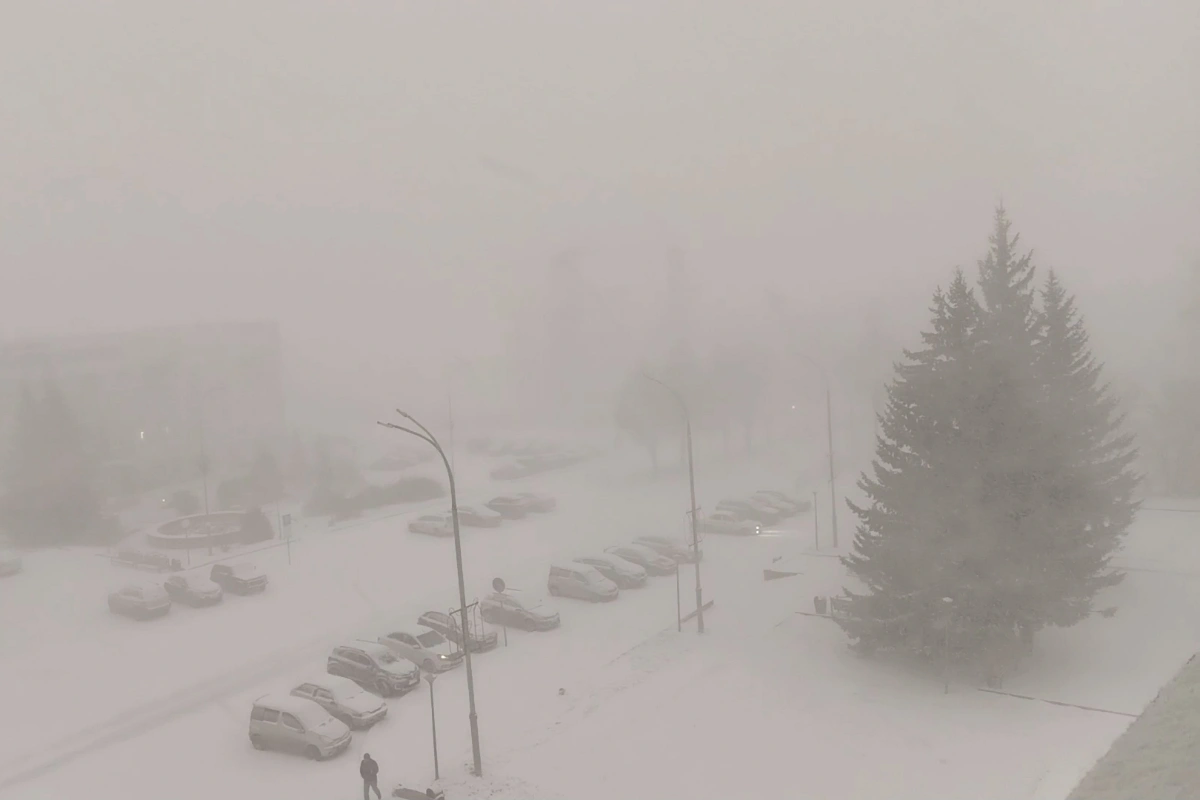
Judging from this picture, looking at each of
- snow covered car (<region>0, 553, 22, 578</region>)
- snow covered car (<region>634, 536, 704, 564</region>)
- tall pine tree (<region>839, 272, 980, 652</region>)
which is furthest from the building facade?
tall pine tree (<region>839, 272, 980, 652</region>)

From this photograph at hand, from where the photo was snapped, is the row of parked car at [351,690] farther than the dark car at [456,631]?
No

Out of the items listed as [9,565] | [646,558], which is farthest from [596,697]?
[9,565]

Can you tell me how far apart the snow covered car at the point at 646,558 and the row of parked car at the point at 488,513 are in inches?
172

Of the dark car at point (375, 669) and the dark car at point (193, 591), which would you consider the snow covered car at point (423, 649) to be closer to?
the dark car at point (375, 669)

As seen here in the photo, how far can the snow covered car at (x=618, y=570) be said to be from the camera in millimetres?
16484

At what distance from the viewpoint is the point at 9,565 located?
17.7 metres

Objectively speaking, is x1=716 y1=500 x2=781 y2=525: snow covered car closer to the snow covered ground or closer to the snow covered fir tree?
the snow covered ground

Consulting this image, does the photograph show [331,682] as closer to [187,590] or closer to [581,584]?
[581,584]

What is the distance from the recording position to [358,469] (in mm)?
27281

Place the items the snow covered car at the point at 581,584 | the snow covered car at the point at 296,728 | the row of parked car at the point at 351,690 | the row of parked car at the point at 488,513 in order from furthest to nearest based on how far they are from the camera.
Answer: the row of parked car at the point at 488,513 < the snow covered car at the point at 581,584 < the row of parked car at the point at 351,690 < the snow covered car at the point at 296,728

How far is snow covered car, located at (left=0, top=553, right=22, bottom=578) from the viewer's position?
17.4 m

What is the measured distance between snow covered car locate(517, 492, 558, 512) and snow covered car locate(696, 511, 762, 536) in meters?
4.70

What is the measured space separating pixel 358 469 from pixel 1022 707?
2201 centimetres

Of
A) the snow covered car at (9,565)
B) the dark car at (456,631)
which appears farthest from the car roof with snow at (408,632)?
the snow covered car at (9,565)
